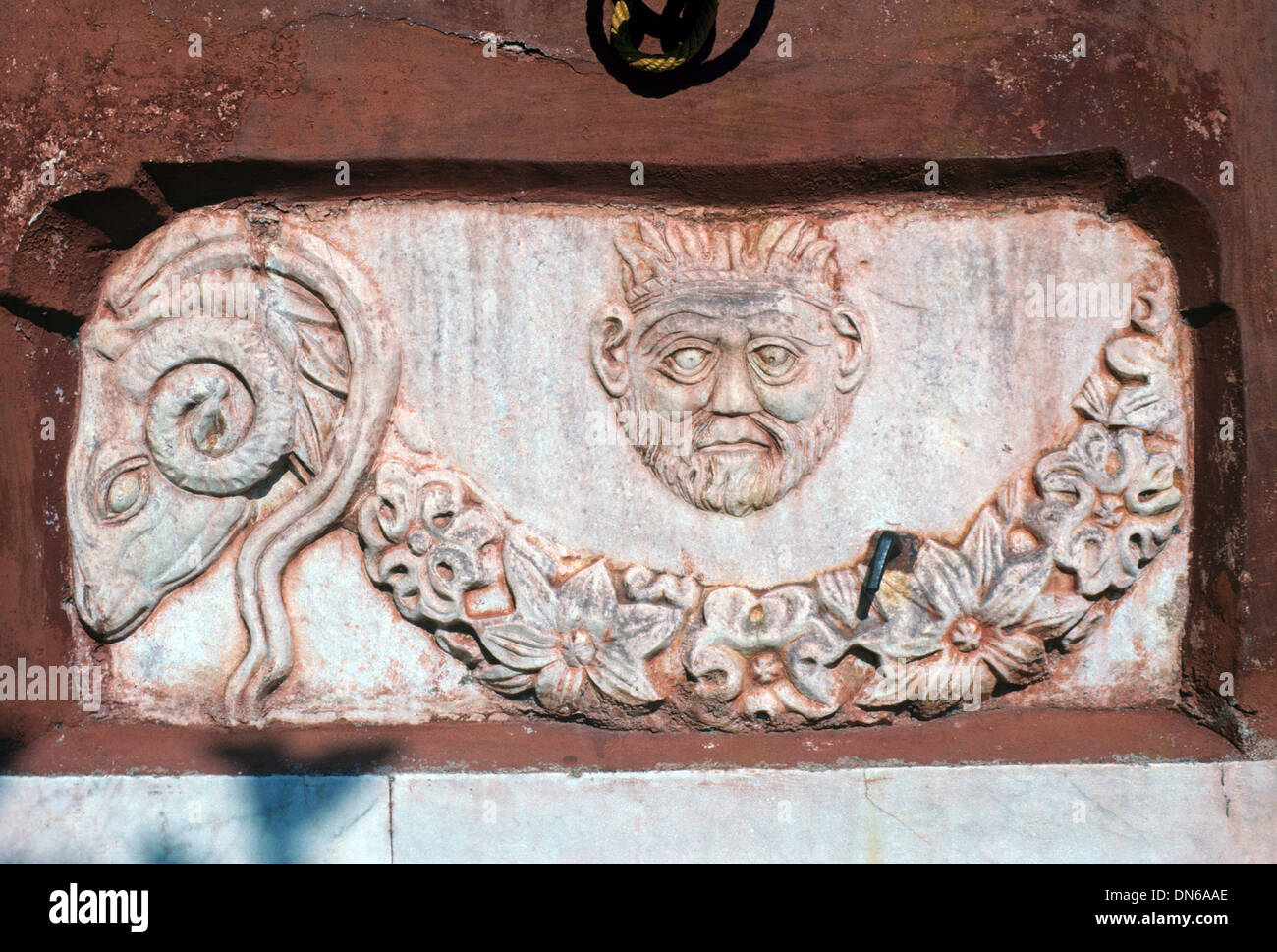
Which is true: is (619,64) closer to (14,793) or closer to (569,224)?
(569,224)

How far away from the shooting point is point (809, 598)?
3.01 m

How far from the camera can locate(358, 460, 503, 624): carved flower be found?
2982 millimetres

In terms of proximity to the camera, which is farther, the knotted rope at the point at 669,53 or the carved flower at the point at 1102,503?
the carved flower at the point at 1102,503

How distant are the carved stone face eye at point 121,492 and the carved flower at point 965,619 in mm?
2072

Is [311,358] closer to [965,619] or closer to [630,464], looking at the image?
[630,464]

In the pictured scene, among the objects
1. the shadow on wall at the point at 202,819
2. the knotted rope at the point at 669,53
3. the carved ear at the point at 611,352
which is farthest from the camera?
the carved ear at the point at 611,352

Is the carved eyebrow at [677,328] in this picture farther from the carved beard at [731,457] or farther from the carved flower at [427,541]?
the carved flower at [427,541]

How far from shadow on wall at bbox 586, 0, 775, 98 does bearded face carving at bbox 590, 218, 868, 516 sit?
37 centimetres

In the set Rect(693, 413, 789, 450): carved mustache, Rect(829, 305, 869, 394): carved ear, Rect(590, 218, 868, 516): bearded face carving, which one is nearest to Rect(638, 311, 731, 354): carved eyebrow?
Rect(590, 218, 868, 516): bearded face carving

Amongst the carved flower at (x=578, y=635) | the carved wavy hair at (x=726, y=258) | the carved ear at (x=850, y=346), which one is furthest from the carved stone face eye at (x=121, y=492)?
the carved ear at (x=850, y=346)

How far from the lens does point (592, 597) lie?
300 centimetres

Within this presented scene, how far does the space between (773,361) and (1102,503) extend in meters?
1.02

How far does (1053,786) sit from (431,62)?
8.62ft

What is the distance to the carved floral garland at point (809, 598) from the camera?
2992mm
